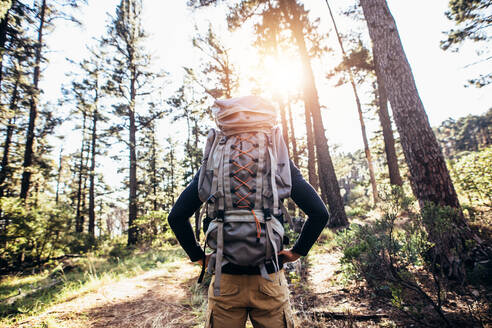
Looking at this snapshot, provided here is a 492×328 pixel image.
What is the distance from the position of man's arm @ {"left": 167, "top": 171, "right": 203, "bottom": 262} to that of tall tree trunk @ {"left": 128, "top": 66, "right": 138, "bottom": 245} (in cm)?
1302

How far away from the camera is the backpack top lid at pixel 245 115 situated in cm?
158

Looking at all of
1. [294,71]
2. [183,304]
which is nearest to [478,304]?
[183,304]

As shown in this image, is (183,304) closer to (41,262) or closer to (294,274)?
(294,274)

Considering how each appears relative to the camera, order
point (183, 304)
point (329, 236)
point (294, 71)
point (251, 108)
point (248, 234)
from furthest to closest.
Result: point (294, 71) < point (329, 236) < point (183, 304) < point (251, 108) < point (248, 234)

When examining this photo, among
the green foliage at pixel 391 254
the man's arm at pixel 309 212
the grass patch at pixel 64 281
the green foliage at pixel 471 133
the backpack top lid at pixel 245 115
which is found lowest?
the grass patch at pixel 64 281

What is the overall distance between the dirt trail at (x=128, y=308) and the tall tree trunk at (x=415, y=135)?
4182mm

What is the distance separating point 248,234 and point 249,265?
7.9 inches

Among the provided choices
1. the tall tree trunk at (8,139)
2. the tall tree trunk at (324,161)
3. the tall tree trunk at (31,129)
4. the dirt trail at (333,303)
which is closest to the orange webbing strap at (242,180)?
the dirt trail at (333,303)

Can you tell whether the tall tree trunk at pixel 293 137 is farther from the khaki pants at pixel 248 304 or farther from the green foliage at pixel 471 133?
the green foliage at pixel 471 133

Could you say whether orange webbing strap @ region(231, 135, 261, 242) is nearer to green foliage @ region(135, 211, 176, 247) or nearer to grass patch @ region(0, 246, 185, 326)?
grass patch @ region(0, 246, 185, 326)

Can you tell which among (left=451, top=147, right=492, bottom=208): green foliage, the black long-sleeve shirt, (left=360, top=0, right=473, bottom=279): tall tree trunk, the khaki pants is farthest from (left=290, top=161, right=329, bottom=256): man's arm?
(left=451, top=147, right=492, bottom=208): green foliage

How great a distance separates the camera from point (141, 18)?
14.6 meters

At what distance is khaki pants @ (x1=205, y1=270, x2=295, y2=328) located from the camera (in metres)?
1.34

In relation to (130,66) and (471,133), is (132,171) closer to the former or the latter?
(130,66)
